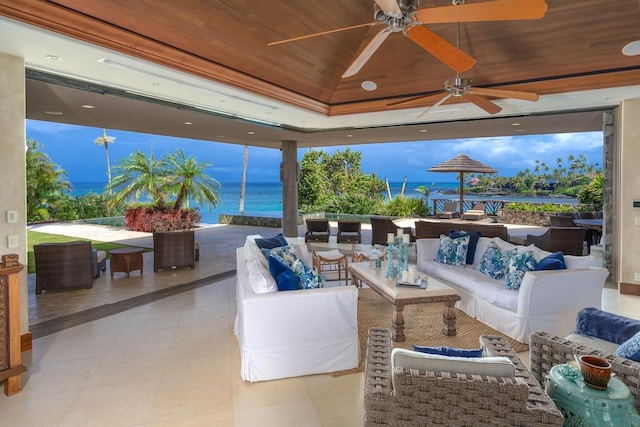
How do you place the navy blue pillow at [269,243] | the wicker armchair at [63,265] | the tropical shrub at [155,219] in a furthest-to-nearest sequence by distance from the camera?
1. the tropical shrub at [155,219]
2. the wicker armchair at [63,265]
3. the navy blue pillow at [269,243]

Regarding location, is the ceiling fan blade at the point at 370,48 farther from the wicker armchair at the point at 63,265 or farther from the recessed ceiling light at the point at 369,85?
the wicker armchair at the point at 63,265

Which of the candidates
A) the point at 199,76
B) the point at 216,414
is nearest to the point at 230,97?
the point at 199,76

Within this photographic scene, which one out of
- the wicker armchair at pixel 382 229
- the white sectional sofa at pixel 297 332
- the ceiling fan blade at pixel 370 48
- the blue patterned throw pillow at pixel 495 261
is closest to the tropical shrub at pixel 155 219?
the wicker armchair at pixel 382 229

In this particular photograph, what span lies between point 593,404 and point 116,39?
4.50m

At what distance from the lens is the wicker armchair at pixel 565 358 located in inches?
80.4

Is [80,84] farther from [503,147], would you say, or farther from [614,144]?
[503,147]

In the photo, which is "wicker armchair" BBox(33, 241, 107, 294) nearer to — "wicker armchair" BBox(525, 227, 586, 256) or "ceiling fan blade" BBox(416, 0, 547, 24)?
"ceiling fan blade" BBox(416, 0, 547, 24)

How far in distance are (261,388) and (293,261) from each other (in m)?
1.45

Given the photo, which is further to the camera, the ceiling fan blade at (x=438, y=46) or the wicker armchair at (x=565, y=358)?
the ceiling fan blade at (x=438, y=46)

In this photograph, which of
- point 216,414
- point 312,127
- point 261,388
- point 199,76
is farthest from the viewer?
point 312,127

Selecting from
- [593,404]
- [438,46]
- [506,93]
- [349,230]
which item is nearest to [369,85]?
[506,93]

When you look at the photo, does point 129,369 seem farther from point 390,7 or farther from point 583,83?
point 583,83

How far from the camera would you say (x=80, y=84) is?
4762 millimetres

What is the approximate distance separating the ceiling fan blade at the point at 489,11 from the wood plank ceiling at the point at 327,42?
6.30 feet
